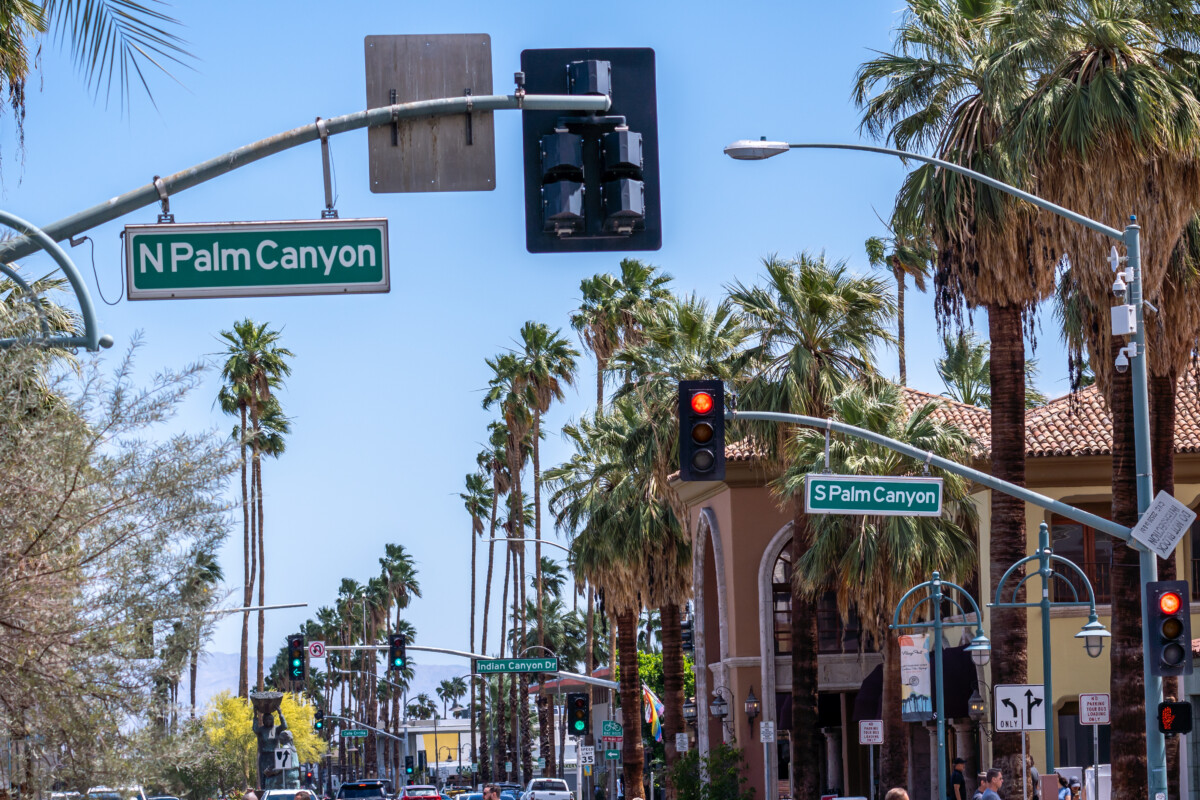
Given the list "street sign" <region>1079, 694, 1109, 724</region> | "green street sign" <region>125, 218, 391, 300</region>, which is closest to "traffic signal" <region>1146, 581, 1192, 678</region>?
"street sign" <region>1079, 694, 1109, 724</region>

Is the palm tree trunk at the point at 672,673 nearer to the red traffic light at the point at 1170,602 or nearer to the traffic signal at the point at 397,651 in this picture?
the traffic signal at the point at 397,651

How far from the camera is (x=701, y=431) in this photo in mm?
17156

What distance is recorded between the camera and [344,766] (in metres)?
177

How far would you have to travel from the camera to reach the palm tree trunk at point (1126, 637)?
70.7ft

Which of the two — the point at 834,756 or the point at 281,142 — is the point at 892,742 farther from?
the point at 281,142

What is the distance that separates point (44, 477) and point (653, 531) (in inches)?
1322

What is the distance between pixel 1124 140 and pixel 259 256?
593 inches

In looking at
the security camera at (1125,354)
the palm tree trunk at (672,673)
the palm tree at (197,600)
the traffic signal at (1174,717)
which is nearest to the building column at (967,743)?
the palm tree trunk at (672,673)

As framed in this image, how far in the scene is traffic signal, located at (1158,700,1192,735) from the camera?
17578 millimetres

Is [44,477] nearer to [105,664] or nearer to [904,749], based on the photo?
[105,664]

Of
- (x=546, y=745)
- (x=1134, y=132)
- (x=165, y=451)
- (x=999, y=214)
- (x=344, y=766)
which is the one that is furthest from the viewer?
(x=344, y=766)

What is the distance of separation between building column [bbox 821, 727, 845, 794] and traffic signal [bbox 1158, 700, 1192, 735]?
103 ft

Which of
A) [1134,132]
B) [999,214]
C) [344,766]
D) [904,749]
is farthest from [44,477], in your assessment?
[344,766]

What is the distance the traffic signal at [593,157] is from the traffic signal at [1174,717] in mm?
10594
